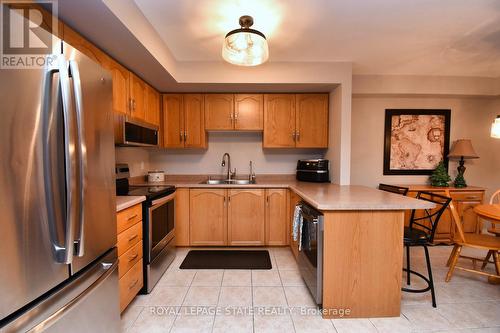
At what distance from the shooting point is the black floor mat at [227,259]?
2.49 metres

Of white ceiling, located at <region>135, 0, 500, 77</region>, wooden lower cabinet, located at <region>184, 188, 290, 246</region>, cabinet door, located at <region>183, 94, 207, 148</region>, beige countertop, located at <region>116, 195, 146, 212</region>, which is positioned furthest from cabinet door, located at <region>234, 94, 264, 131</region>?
beige countertop, located at <region>116, 195, 146, 212</region>

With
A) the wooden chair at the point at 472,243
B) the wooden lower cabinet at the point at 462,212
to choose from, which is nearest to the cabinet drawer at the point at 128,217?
the wooden chair at the point at 472,243

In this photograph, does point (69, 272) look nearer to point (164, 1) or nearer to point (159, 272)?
point (159, 272)

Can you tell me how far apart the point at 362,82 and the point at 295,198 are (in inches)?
76.9

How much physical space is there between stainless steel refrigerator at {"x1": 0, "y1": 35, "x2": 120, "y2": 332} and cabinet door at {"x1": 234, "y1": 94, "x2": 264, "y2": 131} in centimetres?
205

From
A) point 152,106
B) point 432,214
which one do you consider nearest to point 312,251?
point 432,214

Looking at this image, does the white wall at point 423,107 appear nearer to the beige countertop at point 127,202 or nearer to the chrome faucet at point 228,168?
the chrome faucet at point 228,168

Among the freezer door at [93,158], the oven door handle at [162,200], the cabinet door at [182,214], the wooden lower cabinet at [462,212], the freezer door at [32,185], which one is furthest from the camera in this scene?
the wooden lower cabinet at [462,212]

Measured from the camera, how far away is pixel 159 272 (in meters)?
2.19

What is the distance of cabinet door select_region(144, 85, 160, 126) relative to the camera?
2.69 metres

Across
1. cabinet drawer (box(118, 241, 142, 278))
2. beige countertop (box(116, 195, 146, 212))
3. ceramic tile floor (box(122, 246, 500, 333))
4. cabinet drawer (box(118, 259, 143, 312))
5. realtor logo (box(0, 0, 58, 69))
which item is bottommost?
ceramic tile floor (box(122, 246, 500, 333))

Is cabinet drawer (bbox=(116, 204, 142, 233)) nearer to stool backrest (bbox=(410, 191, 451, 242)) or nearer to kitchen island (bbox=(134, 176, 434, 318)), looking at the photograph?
kitchen island (bbox=(134, 176, 434, 318))

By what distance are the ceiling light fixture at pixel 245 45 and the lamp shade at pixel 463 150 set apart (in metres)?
3.37

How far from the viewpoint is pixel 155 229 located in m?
2.12
